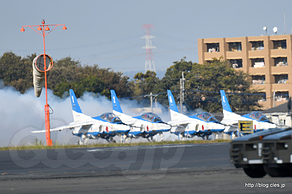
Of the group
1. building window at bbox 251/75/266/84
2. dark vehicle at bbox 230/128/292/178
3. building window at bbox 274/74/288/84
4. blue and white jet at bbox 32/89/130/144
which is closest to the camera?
dark vehicle at bbox 230/128/292/178

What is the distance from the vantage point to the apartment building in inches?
3442

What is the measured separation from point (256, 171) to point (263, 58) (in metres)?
83.7

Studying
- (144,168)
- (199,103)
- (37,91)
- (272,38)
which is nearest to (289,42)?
(272,38)

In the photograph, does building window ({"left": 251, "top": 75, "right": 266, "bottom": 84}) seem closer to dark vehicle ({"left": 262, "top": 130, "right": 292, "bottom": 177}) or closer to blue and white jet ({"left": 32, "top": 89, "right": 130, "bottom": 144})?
blue and white jet ({"left": 32, "top": 89, "right": 130, "bottom": 144})

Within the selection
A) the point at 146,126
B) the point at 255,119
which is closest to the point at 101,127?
the point at 146,126

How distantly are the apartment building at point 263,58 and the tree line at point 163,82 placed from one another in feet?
25.1

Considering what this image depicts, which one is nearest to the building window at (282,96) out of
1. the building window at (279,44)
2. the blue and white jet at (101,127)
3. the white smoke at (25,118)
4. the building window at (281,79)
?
the building window at (281,79)

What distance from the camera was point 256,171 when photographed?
11273 millimetres

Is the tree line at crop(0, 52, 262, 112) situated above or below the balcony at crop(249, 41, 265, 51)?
below

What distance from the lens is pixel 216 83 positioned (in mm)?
76000

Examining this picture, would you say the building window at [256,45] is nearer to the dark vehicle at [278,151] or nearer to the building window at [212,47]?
the building window at [212,47]

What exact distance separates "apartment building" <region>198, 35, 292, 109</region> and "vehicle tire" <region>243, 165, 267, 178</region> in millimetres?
77624

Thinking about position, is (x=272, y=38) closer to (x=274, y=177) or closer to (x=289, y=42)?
(x=289, y=42)

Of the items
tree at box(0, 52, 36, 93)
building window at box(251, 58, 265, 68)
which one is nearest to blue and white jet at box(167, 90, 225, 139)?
tree at box(0, 52, 36, 93)
